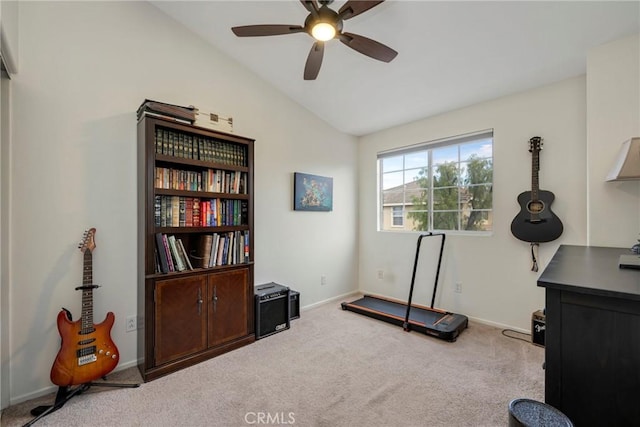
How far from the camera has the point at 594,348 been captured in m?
0.94

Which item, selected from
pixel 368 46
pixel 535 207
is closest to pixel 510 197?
pixel 535 207

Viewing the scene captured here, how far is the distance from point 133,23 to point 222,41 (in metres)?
0.71

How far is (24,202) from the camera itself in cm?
181

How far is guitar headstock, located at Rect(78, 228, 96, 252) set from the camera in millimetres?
1903

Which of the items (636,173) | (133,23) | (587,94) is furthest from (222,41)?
(636,173)

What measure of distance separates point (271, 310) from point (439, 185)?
2480mm

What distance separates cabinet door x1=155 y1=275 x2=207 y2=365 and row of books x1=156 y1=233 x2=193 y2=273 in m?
0.10

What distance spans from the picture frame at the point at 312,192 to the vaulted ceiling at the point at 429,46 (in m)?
0.95

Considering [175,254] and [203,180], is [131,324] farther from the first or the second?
[203,180]

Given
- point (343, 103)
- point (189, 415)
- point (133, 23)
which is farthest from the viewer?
point (343, 103)

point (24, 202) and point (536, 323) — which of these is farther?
point (536, 323)

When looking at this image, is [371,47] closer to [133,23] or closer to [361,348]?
[133,23]

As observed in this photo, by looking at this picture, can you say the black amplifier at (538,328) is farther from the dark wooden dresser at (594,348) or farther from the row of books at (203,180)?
the row of books at (203,180)

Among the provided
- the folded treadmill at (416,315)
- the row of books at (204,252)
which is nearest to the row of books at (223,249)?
the row of books at (204,252)
